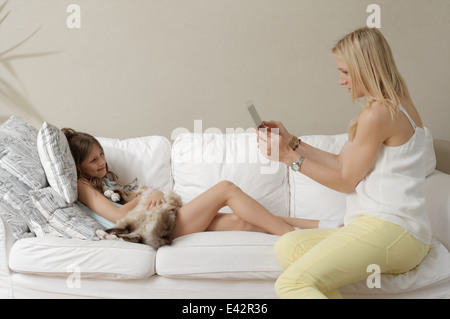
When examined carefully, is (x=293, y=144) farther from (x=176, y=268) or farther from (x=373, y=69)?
(x=176, y=268)

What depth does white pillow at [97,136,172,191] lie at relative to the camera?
8.38 feet

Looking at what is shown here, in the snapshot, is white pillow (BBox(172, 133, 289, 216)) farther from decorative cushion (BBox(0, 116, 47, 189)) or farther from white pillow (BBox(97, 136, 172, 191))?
decorative cushion (BBox(0, 116, 47, 189))

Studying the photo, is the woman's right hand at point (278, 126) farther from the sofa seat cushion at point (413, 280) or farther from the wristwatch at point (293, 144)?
the sofa seat cushion at point (413, 280)

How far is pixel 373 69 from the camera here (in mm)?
1668

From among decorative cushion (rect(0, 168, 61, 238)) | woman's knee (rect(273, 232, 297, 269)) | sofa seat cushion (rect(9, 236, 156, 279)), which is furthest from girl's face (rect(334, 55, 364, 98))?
decorative cushion (rect(0, 168, 61, 238))

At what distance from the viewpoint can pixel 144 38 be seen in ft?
9.29

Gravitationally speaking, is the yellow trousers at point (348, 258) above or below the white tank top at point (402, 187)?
below

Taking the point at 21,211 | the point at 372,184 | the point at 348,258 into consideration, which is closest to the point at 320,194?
the point at 372,184

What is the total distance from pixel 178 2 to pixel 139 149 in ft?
3.11

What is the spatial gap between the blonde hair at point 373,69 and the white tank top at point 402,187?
81mm

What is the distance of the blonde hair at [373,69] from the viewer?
1.66 meters

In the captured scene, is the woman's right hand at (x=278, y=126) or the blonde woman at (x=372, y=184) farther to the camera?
the woman's right hand at (x=278, y=126)

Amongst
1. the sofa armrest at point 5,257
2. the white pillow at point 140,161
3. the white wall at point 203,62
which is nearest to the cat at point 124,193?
the white pillow at point 140,161

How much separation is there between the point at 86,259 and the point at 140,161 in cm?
78
